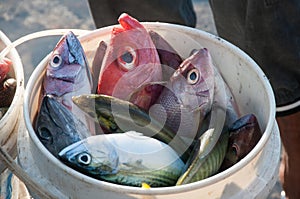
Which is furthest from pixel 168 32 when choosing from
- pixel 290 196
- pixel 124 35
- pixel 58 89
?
pixel 290 196

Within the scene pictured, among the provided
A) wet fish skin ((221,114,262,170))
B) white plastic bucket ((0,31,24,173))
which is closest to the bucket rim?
white plastic bucket ((0,31,24,173))

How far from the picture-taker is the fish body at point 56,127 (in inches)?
35.3

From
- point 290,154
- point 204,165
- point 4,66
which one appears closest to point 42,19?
point 290,154

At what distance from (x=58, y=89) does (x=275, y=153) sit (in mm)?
365

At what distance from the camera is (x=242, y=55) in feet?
3.30

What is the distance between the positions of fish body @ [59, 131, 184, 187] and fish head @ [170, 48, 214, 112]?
0.12m

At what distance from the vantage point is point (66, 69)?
99 cm

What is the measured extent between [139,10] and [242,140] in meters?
0.80

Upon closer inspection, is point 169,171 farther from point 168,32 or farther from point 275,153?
point 168,32

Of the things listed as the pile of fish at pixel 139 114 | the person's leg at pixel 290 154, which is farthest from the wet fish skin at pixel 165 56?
the person's leg at pixel 290 154

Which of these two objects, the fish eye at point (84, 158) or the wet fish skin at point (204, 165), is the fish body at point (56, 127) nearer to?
the fish eye at point (84, 158)

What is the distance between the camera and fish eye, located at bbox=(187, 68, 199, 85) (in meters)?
0.98

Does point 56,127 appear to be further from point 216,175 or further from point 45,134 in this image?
point 216,175

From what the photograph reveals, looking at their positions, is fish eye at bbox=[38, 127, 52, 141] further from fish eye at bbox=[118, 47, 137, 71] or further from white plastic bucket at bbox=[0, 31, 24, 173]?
fish eye at bbox=[118, 47, 137, 71]
